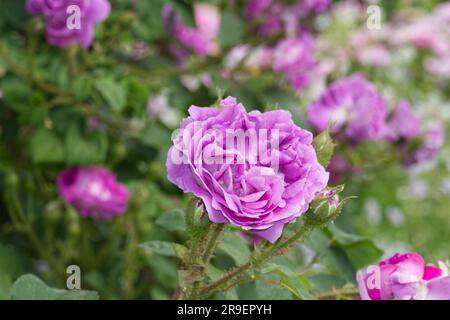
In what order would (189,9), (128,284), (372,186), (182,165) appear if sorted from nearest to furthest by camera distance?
(182,165) < (128,284) < (189,9) < (372,186)

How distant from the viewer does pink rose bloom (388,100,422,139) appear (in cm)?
151

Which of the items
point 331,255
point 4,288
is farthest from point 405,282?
point 4,288

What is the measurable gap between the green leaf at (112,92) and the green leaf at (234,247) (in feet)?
1.31

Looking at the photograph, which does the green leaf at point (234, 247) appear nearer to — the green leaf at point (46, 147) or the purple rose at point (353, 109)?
the green leaf at point (46, 147)

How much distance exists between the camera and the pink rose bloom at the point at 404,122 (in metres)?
1.51

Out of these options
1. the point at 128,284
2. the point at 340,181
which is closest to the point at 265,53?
the point at 340,181

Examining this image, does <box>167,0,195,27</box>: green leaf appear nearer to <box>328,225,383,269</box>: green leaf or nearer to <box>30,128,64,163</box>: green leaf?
<box>30,128,64,163</box>: green leaf

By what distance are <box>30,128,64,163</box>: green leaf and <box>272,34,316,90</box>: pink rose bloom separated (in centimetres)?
44

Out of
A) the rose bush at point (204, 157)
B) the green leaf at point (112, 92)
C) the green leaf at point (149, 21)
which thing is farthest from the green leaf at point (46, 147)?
the green leaf at point (149, 21)

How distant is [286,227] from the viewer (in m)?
0.75

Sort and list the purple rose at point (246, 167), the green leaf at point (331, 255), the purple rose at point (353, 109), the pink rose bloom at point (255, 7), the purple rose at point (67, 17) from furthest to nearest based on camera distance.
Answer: the pink rose bloom at point (255, 7), the purple rose at point (353, 109), the purple rose at point (67, 17), the green leaf at point (331, 255), the purple rose at point (246, 167)

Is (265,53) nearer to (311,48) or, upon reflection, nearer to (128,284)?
(311,48)

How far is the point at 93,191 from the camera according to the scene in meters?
1.30

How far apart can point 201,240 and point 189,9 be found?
67 centimetres
